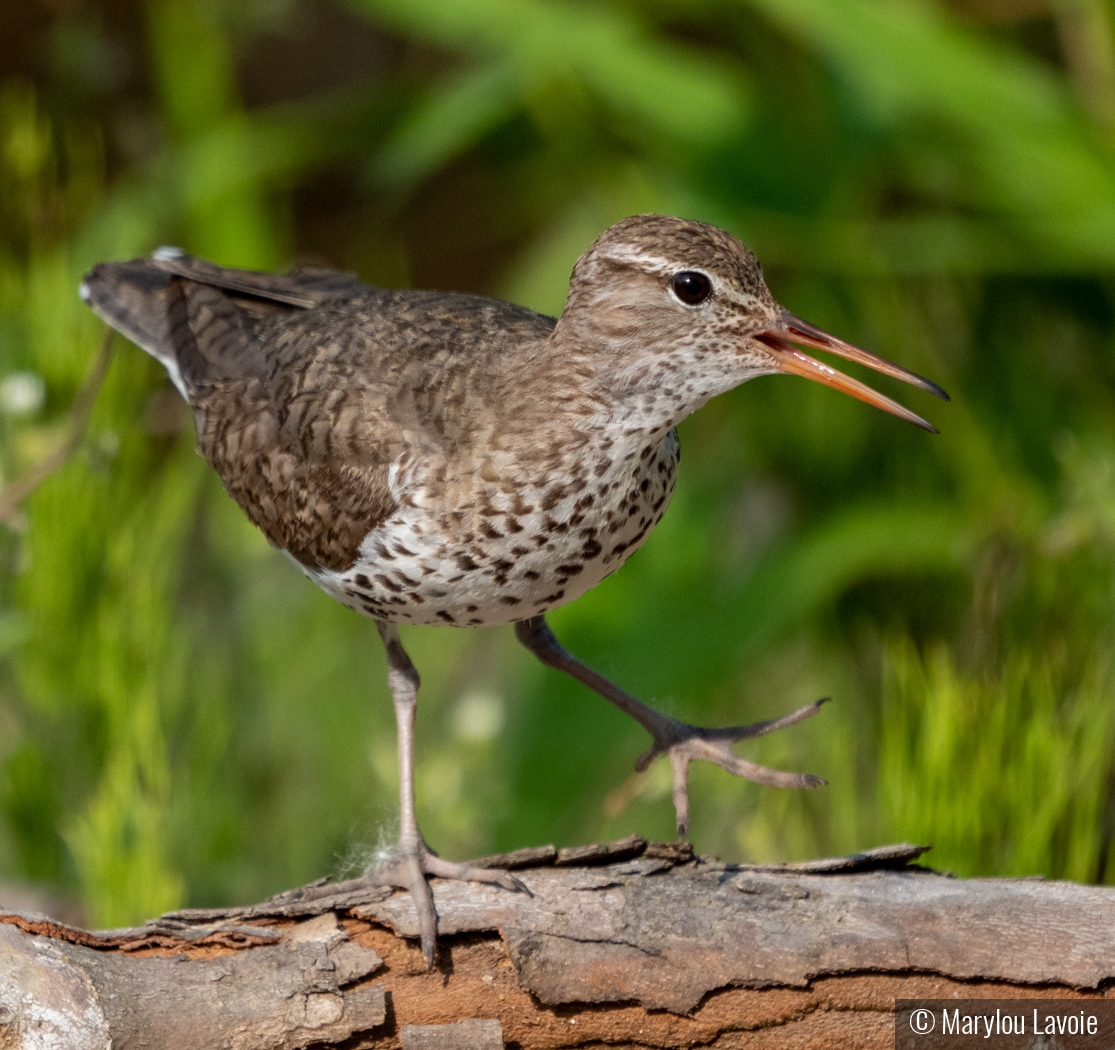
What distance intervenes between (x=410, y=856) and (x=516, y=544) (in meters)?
0.74

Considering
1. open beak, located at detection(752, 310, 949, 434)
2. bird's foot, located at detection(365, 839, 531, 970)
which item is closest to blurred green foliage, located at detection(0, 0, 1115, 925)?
bird's foot, located at detection(365, 839, 531, 970)

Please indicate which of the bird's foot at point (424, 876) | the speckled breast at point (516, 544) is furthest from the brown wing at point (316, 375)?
the bird's foot at point (424, 876)

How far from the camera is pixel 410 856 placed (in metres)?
3.12

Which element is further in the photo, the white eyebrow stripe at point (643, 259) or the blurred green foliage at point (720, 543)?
the blurred green foliage at point (720, 543)

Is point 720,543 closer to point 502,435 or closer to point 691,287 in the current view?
point 502,435

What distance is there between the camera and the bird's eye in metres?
2.97

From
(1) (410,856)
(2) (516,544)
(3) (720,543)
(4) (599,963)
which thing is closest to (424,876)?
(1) (410,856)

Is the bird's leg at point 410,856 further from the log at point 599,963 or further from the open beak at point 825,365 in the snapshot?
the open beak at point 825,365

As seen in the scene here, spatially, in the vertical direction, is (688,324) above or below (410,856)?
above

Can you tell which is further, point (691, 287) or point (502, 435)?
point (502, 435)

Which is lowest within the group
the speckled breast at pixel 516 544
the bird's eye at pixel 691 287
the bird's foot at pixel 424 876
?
the bird's foot at pixel 424 876

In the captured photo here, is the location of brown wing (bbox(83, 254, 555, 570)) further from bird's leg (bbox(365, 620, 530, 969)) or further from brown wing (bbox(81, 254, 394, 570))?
bird's leg (bbox(365, 620, 530, 969))

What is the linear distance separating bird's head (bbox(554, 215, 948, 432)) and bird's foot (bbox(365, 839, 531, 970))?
3.48 ft

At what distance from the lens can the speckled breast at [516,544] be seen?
3010 millimetres
